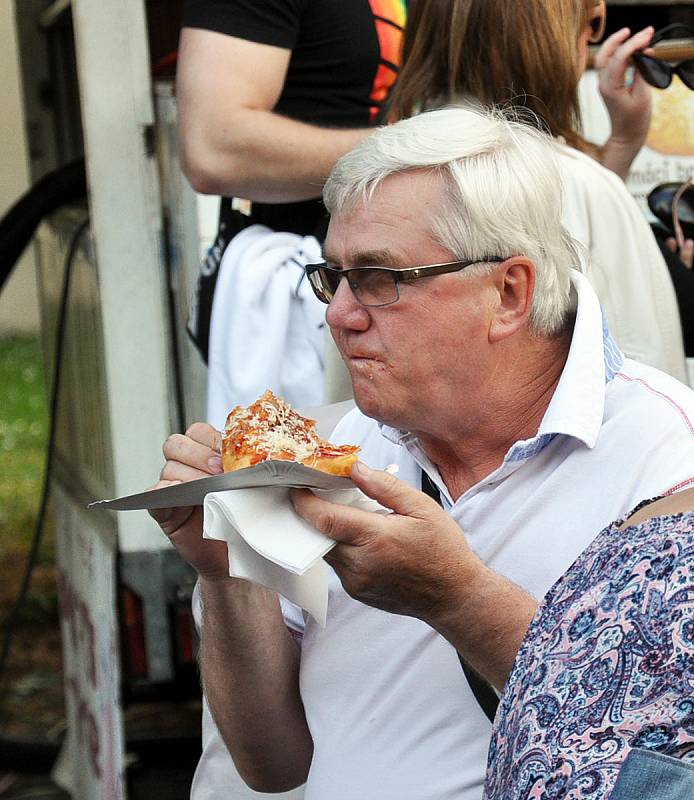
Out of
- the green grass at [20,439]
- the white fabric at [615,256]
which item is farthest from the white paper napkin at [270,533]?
the green grass at [20,439]

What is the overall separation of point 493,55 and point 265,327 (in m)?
0.72

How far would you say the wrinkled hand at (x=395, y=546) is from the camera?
1.62m

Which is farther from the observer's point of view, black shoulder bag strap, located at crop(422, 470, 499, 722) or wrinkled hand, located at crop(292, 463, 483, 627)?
black shoulder bag strap, located at crop(422, 470, 499, 722)

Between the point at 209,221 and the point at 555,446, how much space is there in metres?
1.64

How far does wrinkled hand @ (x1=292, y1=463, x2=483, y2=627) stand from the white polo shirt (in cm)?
19

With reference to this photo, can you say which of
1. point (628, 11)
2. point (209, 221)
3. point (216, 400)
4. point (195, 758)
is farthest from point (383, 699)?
point (628, 11)

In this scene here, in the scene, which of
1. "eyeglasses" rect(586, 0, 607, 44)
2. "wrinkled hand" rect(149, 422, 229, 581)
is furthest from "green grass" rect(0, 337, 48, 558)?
"wrinkled hand" rect(149, 422, 229, 581)

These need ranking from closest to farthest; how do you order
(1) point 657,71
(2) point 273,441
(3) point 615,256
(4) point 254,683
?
(2) point 273,441 < (4) point 254,683 < (3) point 615,256 < (1) point 657,71

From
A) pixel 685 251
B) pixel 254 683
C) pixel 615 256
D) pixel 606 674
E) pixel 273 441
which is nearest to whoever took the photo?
pixel 606 674

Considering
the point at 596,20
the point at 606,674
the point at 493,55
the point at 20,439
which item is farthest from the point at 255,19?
the point at 20,439

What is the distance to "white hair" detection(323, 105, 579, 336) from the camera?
6.19 ft

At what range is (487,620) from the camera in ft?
5.52

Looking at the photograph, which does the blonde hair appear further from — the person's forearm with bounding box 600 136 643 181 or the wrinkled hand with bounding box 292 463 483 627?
the wrinkled hand with bounding box 292 463 483 627

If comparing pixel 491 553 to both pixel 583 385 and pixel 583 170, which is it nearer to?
pixel 583 385
